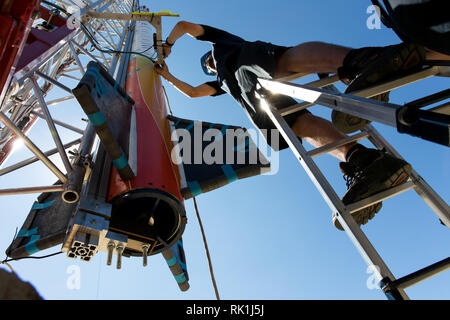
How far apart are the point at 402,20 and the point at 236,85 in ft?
11.4

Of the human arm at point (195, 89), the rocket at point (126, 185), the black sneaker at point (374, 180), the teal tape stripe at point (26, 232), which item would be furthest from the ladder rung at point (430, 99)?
the human arm at point (195, 89)

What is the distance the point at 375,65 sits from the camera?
2586 millimetres

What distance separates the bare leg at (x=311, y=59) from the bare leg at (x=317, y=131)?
0.63 meters

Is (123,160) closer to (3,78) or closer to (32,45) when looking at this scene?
(3,78)

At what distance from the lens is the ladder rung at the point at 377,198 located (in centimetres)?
267

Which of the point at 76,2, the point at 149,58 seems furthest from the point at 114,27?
the point at 149,58

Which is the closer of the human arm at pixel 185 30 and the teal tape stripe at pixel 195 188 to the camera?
the teal tape stripe at pixel 195 188

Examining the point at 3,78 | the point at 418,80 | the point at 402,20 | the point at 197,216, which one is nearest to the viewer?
the point at 402,20

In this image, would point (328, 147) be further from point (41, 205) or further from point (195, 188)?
point (41, 205)

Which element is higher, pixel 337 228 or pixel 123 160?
pixel 123 160

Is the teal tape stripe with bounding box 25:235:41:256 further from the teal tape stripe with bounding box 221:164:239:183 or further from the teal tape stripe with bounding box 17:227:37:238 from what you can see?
the teal tape stripe with bounding box 221:164:239:183

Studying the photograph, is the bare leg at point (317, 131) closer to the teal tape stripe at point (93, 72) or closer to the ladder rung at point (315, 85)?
the ladder rung at point (315, 85)

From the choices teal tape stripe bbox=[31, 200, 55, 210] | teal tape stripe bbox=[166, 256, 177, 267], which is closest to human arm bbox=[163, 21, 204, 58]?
teal tape stripe bbox=[31, 200, 55, 210]

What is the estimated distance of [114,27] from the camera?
38.2 feet
